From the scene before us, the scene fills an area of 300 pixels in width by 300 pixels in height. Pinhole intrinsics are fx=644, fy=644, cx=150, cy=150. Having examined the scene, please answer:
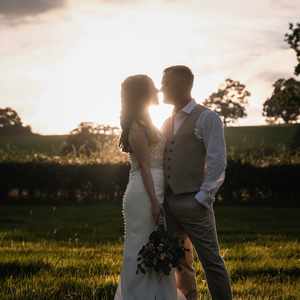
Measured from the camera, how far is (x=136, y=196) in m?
5.91

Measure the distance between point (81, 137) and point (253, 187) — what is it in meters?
13.9

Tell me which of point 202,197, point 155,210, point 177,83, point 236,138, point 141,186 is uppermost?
point 177,83

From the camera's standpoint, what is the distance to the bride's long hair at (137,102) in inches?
229

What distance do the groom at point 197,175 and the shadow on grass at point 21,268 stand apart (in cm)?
307

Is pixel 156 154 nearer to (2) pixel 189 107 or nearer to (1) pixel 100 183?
(2) pixel 189 107

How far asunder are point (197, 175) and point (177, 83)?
882 millimetres

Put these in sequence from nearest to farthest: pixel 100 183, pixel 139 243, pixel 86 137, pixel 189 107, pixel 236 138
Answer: pixel 139 243 < pixel 189 107 < pixel 100 183 < pixel 86 137 < pixel 236 138

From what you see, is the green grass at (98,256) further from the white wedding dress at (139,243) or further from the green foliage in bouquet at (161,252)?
the green foliage in bouquet at (161,252)

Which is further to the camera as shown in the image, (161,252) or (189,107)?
(189,107)

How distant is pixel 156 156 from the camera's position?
19.8 ft

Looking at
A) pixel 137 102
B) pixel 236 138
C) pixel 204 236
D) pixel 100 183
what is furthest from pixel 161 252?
pixel 236 138

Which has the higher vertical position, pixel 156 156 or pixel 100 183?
pixel 156 156

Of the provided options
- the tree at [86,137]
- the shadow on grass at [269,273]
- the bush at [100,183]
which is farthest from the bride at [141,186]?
the tree at [86,137]

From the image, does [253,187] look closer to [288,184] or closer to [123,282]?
[288,184]
